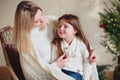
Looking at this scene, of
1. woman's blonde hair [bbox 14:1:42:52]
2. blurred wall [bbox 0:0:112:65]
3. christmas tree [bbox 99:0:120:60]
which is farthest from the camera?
christmas tree [bbox 99:0:120:60]

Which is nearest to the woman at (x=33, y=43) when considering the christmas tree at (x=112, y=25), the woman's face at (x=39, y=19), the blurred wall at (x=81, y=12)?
the woman's face at (x=39, y=19)

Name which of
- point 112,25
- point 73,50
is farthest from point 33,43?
point 112,25

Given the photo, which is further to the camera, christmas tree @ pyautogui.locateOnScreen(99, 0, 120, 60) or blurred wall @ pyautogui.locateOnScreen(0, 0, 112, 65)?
christmas tree @ pyautogui.locateOnScreen(99, 0, 120, 60)

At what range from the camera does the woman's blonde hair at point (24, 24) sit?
135 centimetres

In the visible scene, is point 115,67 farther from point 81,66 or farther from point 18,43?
point 18,43

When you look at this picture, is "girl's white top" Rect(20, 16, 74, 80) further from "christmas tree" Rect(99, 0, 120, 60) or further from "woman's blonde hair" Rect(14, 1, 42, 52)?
"christmas tree" Rect(99, 0, 120, 60)

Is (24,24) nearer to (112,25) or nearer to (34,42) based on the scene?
(34,42)

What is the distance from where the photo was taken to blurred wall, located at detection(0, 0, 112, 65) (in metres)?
1.56

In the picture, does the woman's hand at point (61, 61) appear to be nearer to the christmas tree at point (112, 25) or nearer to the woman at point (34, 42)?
the woman at point (34, 42)

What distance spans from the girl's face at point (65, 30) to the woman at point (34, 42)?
5 centimetres

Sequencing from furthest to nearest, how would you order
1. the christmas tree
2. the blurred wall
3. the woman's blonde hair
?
the christmas tree < the blurred wall < the woman's blonde hair

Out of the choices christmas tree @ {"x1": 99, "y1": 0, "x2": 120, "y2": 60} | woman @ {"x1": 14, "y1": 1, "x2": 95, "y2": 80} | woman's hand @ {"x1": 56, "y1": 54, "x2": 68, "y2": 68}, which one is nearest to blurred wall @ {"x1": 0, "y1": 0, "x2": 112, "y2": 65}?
christmas tree @ {"x1": 99, "y1": 0, "x2": 120, "y2": 60}

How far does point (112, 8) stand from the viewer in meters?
1.74

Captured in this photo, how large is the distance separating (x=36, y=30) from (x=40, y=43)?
72 mm
